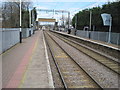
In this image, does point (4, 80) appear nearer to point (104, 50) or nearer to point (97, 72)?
point (97, 72)

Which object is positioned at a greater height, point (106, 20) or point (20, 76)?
point (106, 20)

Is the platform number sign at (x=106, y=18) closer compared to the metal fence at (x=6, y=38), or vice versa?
the metal fence at (x=6, y=38)

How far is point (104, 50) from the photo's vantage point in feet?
66.2

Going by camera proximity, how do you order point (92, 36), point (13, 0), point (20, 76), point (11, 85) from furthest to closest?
point (13, 0), point (92, 36), point (20, 76), point (11, 85)

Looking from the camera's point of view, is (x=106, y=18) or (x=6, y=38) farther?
(x=106, y=18)

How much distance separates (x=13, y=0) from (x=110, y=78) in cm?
4443

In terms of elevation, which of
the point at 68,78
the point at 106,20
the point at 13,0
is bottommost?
the point at 68,78

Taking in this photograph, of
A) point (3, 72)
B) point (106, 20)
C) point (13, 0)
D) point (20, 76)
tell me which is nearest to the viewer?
point (20, 76)

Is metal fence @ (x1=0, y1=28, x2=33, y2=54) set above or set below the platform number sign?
below

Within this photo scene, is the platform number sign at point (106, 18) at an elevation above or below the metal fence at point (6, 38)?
above

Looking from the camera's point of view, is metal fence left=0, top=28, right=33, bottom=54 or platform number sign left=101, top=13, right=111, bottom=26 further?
platform number sign left=101, top=13, right=111, bottom=26

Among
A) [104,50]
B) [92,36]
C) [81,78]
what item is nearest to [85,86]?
[81,78]

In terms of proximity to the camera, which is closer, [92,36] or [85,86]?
[85,86]

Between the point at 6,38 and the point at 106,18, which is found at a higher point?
the point at 106,18
